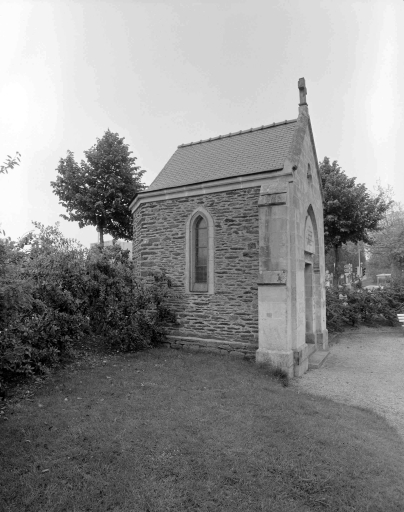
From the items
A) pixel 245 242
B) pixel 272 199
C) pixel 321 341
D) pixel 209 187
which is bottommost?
pixel 321 341

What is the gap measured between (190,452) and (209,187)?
297 inches

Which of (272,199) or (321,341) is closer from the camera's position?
(272,199)

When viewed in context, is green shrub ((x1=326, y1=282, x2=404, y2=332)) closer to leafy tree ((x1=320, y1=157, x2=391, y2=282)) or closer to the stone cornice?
leafy tree ((x1=320, y1=157, x2=391, y2=282))

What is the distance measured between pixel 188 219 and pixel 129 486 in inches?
317

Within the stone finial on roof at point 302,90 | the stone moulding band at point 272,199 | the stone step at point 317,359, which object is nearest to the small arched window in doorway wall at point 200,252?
the stone moulding band at point 272,199

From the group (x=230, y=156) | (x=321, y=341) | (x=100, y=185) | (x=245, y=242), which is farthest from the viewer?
(x=100, y=185)

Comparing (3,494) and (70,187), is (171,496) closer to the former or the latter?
(3,494)

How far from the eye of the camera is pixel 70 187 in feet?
63.8

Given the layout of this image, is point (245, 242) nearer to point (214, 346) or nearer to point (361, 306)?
point (214, 346)

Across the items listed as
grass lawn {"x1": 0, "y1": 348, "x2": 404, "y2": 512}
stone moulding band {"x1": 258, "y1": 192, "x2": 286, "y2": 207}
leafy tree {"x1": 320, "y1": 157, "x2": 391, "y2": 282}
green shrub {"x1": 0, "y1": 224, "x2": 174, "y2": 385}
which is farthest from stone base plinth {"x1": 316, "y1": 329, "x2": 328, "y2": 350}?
leafy tree {"x1": 320, "y1": 157, "x2": 391, "y2": 282}

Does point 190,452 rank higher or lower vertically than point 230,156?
lower

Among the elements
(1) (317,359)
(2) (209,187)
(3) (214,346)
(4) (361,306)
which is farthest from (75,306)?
(4) (361,306)

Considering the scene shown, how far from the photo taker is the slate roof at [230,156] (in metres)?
10.5

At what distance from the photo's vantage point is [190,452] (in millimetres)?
4449
